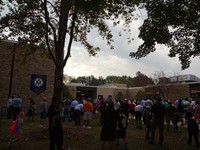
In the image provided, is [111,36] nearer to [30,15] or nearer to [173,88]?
[30,15]

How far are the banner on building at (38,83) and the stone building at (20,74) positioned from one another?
0.17 metres

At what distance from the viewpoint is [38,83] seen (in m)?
27.5

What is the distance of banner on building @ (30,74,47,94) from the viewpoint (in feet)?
88.8

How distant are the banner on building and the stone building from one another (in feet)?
0.56

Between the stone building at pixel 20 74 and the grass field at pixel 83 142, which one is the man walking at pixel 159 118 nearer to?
the grass field at pixel 83 142

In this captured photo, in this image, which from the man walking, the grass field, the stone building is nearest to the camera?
the grass field

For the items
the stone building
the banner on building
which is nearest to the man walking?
the stone building

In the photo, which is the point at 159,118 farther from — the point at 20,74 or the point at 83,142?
the point at 20,74

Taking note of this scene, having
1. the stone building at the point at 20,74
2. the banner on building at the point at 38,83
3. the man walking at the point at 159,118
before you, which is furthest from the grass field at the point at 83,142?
the banner on building at the point at 38,83

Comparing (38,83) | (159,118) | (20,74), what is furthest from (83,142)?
(38,83)

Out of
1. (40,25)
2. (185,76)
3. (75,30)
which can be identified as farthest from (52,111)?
(185,76)

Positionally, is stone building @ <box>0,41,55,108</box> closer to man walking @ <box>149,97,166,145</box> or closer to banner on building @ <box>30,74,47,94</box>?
banner on building @ <box>30,74,47,94</box>

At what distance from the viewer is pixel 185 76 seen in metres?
44.9

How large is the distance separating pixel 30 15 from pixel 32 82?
14.7 m
